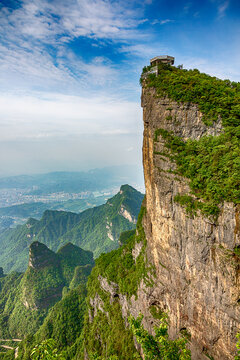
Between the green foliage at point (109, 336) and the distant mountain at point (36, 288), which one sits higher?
the green foliage at point (109, 336)

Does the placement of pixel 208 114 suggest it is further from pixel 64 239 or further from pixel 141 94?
pixel 64 239

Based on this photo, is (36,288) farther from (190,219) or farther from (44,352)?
(190,219)

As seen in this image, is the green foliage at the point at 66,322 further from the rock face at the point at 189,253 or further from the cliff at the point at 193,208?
the rock face at the point at 189,253

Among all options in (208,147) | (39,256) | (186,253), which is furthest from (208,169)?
(39,256)

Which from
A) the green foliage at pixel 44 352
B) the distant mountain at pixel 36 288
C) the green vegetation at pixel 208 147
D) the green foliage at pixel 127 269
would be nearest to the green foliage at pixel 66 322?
the green foliage at pixel 127 269

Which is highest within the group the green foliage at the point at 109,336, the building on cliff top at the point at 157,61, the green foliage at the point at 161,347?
Result: the building on cliff top at the point at 157,61
